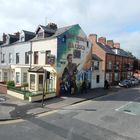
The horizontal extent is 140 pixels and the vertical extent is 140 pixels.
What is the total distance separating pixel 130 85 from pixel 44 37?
2135 centimetres

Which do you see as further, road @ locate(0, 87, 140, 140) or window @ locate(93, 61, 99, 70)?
window @ locate(93, 61, 99, 70)

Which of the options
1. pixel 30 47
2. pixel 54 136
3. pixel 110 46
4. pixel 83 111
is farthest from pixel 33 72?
pixel 110 46

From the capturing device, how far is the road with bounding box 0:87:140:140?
11.2 meters

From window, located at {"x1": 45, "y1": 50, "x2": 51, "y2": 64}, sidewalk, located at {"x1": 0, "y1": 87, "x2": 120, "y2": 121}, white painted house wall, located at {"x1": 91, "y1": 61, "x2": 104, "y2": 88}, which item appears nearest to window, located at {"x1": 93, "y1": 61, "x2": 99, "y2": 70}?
white painted house wall, located at {"x1": 91, "y1": 61, "x2": 104, "y2": 88}

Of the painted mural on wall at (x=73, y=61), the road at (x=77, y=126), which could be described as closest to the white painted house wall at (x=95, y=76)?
the painted mural on wall at (x=73, y=61)

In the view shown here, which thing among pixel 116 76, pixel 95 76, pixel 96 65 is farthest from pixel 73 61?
pixel 116 76

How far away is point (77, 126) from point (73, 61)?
15.0 m

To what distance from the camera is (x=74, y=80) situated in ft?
90.8

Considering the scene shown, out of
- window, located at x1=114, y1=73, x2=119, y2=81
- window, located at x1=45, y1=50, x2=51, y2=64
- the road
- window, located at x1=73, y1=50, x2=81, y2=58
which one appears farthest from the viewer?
window, located at x1=114, y1=73, x2=119, y2=81

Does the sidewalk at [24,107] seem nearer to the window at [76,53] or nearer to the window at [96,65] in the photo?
the window at [76,53]

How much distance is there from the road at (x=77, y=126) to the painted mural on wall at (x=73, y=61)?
28.2 ft

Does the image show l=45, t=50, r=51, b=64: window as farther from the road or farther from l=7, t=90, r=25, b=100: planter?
the road

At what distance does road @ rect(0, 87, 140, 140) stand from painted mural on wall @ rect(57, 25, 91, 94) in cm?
858

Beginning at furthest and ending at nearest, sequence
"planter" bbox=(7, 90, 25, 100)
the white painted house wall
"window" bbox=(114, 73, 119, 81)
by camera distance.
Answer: "window" bbox=(114, 73, 119, 81) → the white painted house wall → "planter" bbox=(7, 90, 25, 100)
